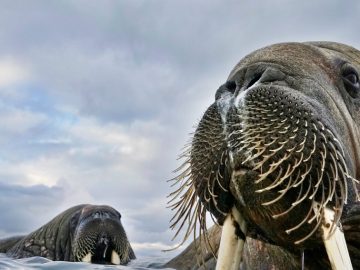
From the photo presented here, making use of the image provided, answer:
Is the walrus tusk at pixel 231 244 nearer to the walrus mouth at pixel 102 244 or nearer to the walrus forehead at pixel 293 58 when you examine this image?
the walrus forehead at pixel 293 58

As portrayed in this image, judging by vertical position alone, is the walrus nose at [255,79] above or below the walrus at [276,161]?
above

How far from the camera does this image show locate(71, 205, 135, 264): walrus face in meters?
11.2

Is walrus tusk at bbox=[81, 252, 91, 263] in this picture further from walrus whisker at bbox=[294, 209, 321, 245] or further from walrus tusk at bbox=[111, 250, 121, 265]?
walrus whisker at bbox=[294, 209, 321, 245]

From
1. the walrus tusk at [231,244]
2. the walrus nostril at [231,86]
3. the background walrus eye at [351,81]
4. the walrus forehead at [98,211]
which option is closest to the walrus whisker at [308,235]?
the walrus tusk at [231,244]

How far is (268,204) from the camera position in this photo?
3.71m

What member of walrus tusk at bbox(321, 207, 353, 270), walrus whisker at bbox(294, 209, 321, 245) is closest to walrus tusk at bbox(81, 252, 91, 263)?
walrus whisker at bbox(294, 209, 321, 245)

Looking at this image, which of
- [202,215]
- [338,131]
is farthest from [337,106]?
[202,215]

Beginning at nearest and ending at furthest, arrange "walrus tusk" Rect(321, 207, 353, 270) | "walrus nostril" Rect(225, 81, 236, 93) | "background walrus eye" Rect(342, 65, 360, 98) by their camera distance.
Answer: "walrus tusk" Rect(321, 207, 353, 270)
"walrus nostril" Rect(225, 81, 236, 93)
"background walrus eye" Rect(342, 65, 360, 98)

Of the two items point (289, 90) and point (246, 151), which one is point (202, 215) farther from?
point (289, 90)

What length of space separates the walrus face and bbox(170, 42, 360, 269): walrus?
7038mm

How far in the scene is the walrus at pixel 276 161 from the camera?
12.0 ft

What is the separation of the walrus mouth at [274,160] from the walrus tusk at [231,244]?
0.07 meters

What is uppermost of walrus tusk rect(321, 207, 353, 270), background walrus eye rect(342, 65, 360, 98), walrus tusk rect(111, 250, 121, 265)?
walrus tusk rect(111, 250, 121, 265)

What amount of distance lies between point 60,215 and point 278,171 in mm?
11191
